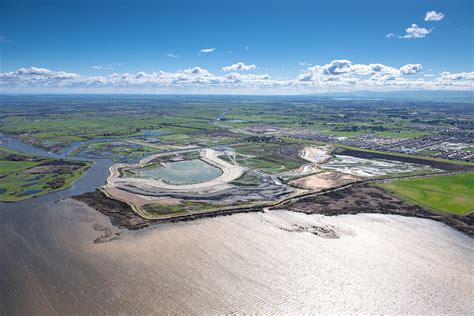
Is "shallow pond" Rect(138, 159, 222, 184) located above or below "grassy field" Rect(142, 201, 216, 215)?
above

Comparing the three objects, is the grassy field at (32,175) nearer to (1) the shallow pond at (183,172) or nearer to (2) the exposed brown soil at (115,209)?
(2) the exposed brown soil at (115,209)

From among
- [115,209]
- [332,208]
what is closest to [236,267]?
[332,208]

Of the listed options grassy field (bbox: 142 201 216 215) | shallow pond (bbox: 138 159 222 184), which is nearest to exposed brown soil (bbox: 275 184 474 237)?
grassy field (bbox: 142 201 216 215)

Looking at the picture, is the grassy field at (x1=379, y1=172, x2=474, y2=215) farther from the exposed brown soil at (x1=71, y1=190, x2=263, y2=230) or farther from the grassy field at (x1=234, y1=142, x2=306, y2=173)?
the exposed brown soil at (x1=71, y1=190, x2=263, y2=230)

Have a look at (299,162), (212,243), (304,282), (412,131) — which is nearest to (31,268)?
(212,243)

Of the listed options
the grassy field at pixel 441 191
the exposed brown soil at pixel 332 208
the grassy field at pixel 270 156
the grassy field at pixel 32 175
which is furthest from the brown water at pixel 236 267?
the grassy field at pixel 270 156

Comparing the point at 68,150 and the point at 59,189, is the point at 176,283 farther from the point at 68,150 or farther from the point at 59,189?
the point at 68,150
